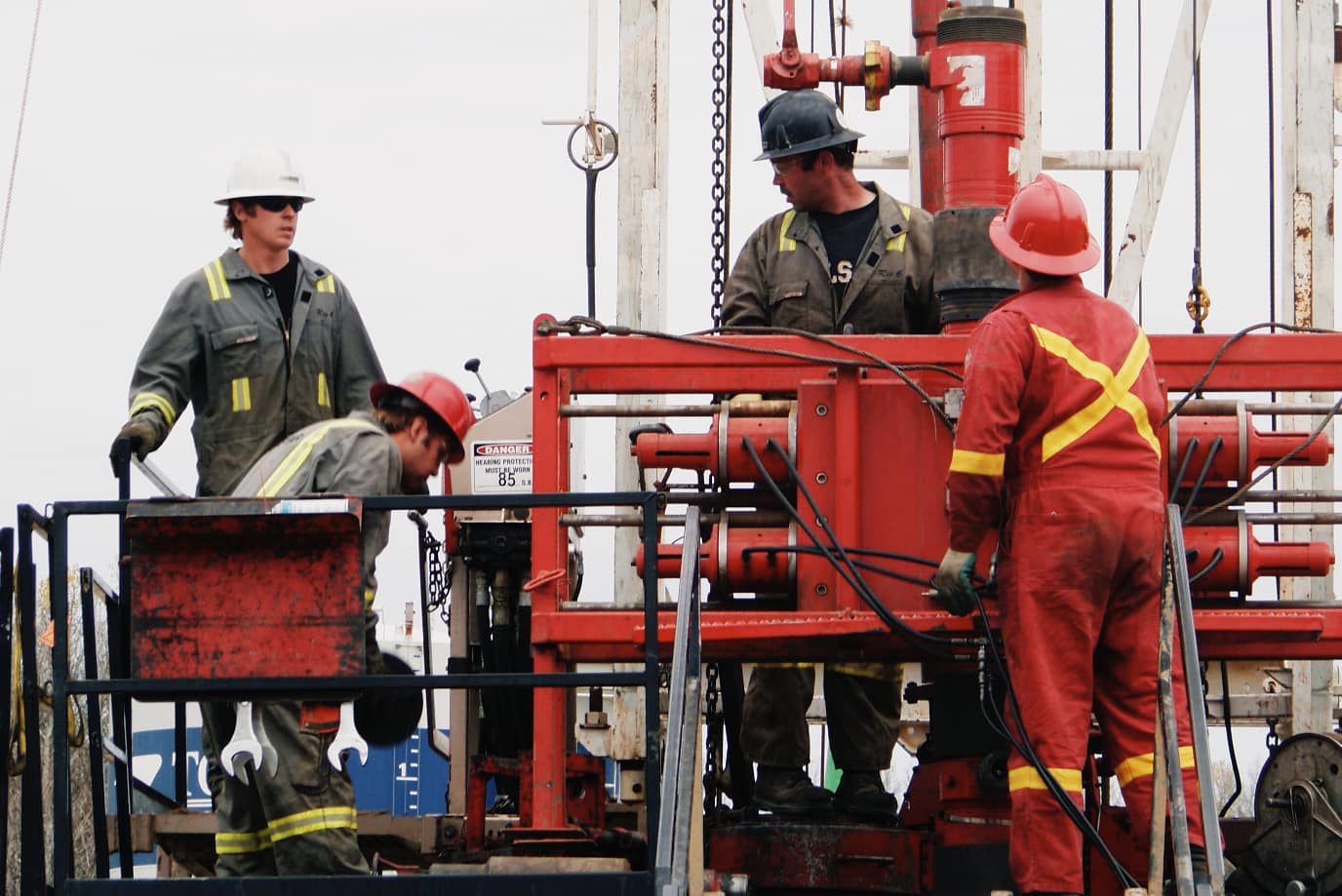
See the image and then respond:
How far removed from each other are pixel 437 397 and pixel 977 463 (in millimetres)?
1813

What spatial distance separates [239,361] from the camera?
828 cm

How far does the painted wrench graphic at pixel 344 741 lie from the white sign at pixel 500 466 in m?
2.54

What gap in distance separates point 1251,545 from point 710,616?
187 cm

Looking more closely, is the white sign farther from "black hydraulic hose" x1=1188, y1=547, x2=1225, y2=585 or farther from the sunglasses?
"black hydraulic hose" x1=1188, y1=547, x2=1225, y2=585

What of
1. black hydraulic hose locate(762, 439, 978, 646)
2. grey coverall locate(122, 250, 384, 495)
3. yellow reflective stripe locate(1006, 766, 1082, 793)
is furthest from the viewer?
grey coverall locate(122, 250, 384, 495)

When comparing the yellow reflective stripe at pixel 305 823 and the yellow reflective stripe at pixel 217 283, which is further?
the yellow reflective stripe at pixel 217 283

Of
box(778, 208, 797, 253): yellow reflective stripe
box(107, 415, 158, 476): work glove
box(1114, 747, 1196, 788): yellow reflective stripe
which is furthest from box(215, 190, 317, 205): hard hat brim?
box(1114, 747, 1196, 788): yellow reflective stripe

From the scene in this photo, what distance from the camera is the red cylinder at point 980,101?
328 inches

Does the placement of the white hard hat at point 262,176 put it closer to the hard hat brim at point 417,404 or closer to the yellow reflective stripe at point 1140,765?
the hard hat brim at point 417,404

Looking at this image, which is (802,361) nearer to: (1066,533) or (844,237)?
(844,237)

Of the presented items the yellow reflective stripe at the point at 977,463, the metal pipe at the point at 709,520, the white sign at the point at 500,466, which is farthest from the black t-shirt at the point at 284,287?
the yellow reflective stripe at the point at 977,463

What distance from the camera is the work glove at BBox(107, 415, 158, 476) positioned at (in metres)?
7.46

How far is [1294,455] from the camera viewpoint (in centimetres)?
768

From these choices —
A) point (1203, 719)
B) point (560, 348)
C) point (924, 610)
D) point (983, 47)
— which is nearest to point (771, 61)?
point (983, 47)
